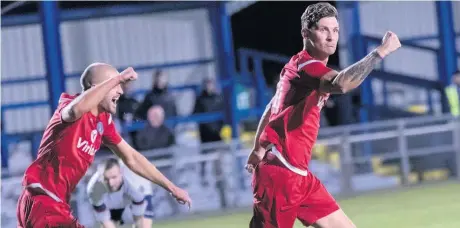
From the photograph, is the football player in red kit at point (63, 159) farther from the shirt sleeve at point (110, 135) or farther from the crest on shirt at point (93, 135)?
the shirt sleeve at point (110, 135)

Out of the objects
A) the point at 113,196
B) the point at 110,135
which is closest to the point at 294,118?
the point at 110,135

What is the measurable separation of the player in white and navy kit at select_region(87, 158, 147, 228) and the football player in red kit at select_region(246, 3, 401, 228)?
3185 mm

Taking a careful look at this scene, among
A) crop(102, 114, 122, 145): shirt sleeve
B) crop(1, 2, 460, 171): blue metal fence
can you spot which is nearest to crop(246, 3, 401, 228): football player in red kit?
crop(102, 114, 122, 145): shirt sleeve

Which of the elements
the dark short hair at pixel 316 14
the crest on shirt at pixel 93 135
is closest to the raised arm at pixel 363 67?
the dark short hair at pixel 316 14

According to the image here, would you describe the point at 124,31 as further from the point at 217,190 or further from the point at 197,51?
the point at 217,190

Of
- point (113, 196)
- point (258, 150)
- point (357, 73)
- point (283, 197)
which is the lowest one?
point (113, 196)

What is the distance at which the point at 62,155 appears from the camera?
6.21 metres

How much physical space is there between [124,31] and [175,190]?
86.3 ft

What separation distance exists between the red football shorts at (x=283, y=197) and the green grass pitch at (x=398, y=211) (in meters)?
5.08

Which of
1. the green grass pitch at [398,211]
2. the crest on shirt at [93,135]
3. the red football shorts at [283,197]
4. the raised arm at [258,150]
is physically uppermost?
the crest on shirt at [93,135]

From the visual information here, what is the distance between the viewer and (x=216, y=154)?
15.6 m

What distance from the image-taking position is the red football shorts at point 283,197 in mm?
6477

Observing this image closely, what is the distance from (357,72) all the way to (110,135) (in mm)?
1763

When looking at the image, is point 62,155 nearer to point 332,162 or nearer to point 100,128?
point 100,128
